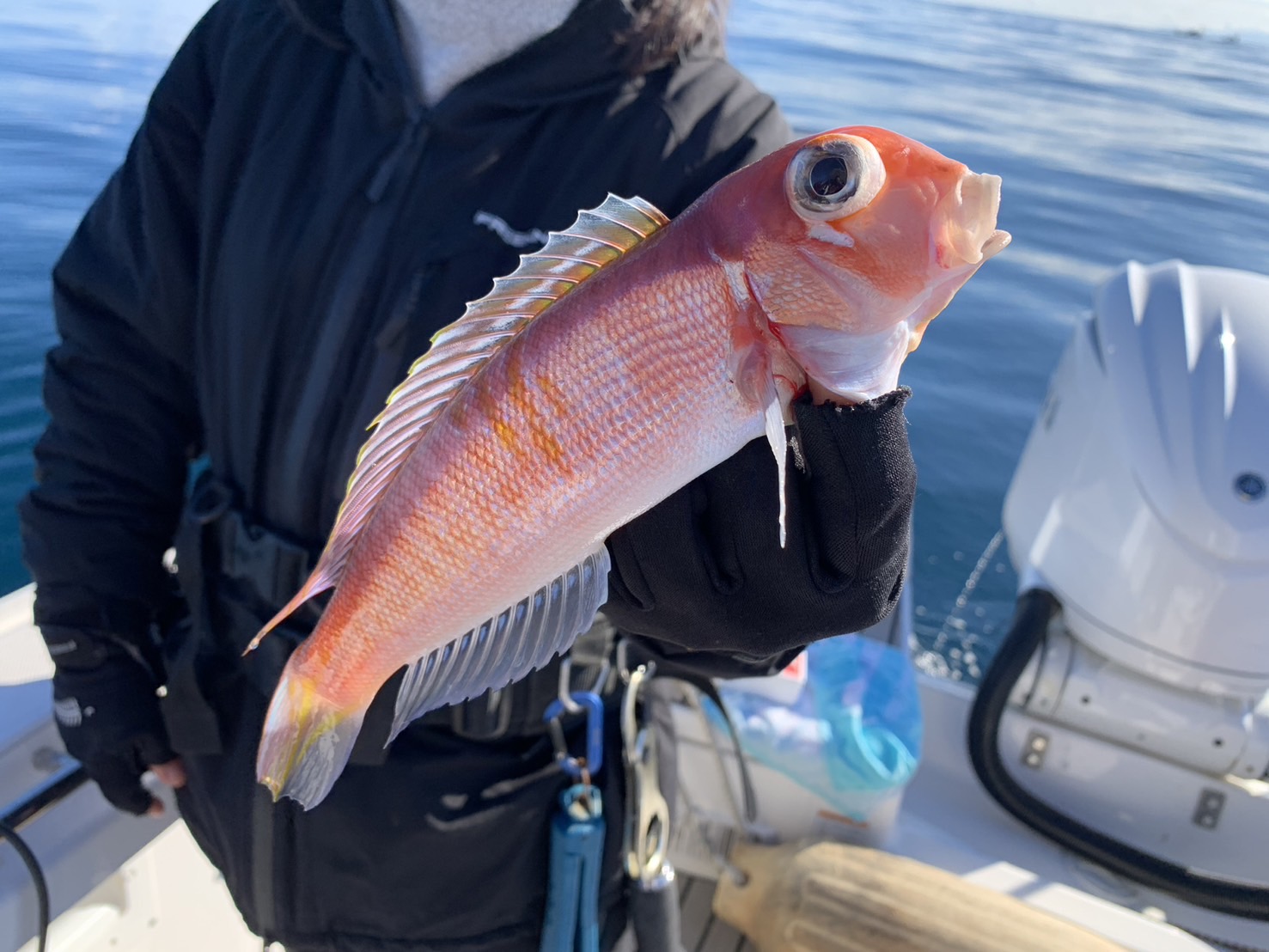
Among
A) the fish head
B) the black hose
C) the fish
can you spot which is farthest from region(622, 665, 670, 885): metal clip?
the black hose

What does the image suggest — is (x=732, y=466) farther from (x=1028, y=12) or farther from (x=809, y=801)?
(x=1028, y=12)

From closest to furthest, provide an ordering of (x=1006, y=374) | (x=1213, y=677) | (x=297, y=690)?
(x=297, y=690)
(x=1213, y=677)
(x=1006, y=374)

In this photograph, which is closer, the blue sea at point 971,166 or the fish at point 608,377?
the fish at point 608,377

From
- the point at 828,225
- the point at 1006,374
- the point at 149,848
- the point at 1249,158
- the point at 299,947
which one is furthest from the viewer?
the point at 1249,158

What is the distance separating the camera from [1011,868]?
7.89ft

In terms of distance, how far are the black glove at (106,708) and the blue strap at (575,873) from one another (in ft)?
2.53

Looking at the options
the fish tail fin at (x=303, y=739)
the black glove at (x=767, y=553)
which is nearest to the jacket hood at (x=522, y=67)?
the black glove at (x=767, y=553)

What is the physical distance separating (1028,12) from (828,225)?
30.2 m

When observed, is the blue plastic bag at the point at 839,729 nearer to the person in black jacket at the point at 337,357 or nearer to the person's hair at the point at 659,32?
the person in black jacket at the point at 337,357

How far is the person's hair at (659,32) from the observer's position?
1.27m

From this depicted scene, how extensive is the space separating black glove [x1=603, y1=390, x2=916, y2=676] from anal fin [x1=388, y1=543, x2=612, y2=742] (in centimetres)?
10

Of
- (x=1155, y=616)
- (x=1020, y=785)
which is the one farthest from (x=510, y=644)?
(x=1020, y=785)

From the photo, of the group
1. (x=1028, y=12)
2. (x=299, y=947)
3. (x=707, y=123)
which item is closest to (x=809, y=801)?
(x=299, y=947)

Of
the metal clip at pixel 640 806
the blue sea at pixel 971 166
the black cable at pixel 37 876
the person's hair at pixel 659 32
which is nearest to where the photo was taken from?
the person's hair at pixel 659 32
